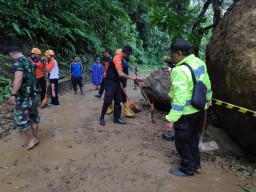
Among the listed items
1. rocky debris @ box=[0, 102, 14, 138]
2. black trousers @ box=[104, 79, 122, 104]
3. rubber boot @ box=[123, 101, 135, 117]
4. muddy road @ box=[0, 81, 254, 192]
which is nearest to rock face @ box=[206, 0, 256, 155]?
muddy road @ box=[0, 81, 254, 192]

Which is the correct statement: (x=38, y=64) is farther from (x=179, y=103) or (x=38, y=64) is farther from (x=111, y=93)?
(x=179, y=103)

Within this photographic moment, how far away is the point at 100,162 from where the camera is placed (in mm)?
4461

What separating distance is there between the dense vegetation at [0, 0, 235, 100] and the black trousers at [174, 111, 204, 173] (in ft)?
11.5

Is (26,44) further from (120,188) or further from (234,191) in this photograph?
(234,191)

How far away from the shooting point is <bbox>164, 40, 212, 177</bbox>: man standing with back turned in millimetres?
3551

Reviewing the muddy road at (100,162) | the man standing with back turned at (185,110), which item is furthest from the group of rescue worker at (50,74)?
the man standing with back turned at (185,110)

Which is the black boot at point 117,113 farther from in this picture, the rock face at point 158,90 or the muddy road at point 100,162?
the rock face at point 158,90

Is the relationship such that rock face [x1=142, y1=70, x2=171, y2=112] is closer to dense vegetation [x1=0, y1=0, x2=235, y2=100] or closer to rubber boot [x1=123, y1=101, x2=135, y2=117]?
rubber boot [x1=123, y1=101, x2=135, y2=117]

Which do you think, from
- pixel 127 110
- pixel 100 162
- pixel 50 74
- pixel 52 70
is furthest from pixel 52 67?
pixel 100 162

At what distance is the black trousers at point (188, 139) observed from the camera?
378cm

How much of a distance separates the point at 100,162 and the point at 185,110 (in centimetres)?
175

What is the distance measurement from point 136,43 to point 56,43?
13796mm

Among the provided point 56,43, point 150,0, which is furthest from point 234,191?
point 56,43

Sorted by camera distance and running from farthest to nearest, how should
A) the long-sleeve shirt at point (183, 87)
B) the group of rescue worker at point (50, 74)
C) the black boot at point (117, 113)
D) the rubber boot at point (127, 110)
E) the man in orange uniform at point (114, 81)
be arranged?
the group of rescue worker at point (50, 74) → the rubber boot at point (127, 110) → the black boot at point (117, 113) → the man in orange uniform at point (114, 81) → the long-sleeve shirt at point (183, 87)
